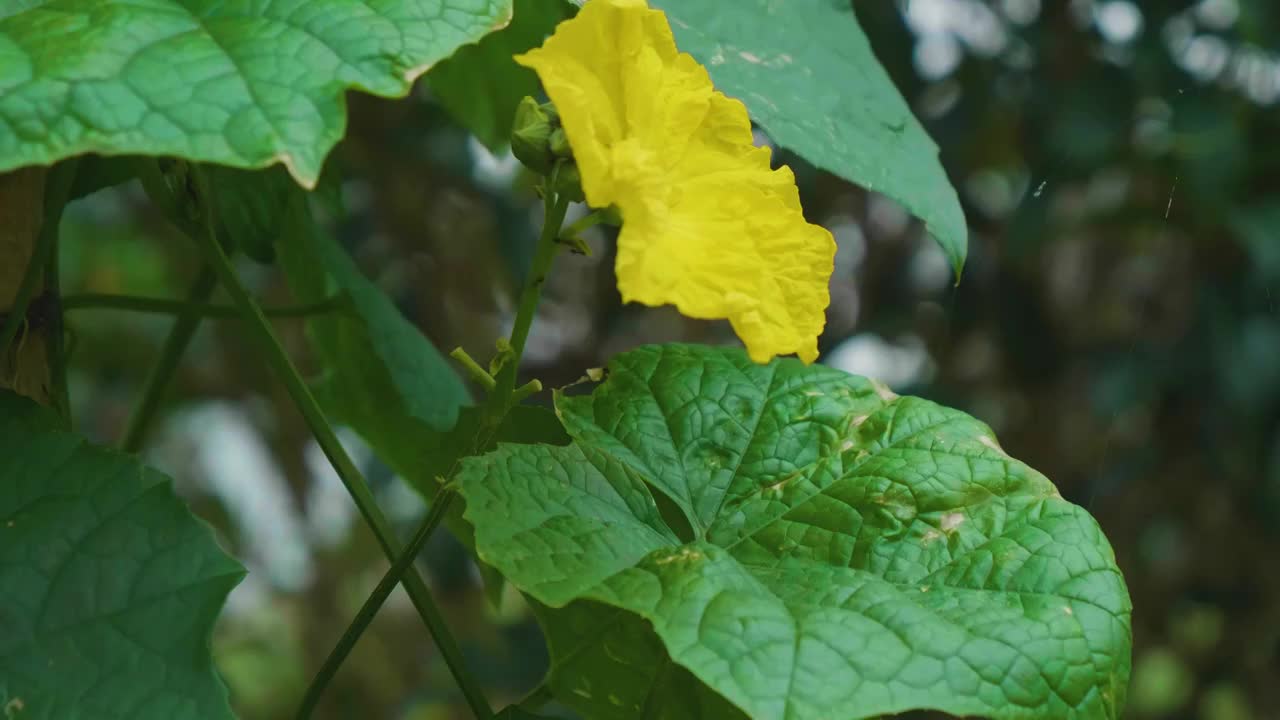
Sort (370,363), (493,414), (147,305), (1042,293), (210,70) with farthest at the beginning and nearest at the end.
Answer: (1042,293) → (370,363) → (147,305) → (493,414) → (210,70)

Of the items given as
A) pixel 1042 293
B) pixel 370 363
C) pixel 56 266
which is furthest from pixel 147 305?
pixel 1042 293

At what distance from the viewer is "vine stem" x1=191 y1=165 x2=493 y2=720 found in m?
0.59

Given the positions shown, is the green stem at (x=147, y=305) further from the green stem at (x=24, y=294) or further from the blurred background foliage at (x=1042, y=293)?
the blurred background foliage at (x=1042, y=293)

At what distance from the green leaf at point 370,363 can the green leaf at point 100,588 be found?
0.28m

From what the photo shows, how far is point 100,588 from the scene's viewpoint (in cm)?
49

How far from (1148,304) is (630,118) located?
1.50m

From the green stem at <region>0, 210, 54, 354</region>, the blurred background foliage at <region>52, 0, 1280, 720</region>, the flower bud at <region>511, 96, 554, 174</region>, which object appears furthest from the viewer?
the blurred background foliage at <region>52, 0, 1280, 720</region>

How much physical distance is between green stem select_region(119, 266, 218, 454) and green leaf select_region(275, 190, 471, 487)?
7 cm

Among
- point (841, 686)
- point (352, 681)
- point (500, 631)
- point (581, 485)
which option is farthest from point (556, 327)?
point (841, 686)

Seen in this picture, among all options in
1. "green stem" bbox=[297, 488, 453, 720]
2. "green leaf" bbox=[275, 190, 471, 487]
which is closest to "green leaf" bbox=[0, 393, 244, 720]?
"green stem" bbox=[297, 488, 453, 720]

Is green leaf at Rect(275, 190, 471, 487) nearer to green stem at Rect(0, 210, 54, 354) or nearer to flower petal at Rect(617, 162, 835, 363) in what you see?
green stem at Rect(0, 210, 54, 354)

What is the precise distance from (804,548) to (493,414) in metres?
0.15

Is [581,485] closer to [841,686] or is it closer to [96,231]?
[841,686]

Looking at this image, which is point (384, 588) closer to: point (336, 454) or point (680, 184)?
point (336, 454)
